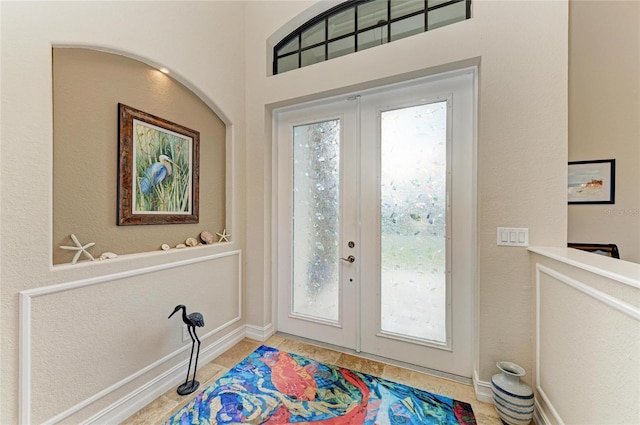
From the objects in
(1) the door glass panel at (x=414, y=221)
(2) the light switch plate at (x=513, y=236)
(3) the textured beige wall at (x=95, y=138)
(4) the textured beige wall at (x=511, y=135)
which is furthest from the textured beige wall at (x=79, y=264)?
(2) the light switch plate at (x=513, y=236)

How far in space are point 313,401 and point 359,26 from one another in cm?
304

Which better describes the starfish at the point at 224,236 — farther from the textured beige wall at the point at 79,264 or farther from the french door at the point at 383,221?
the french door at the point at 383,221

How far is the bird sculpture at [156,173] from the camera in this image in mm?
1734

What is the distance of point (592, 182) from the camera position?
2242 mm

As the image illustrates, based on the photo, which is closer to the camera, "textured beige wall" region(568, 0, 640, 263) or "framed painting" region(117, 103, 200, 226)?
"framed painting" region(117, 103, 200, 226)

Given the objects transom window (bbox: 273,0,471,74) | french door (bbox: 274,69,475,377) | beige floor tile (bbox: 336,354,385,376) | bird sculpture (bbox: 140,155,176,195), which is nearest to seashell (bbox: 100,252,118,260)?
bird sculpture (bbox: 140,155,176,195)

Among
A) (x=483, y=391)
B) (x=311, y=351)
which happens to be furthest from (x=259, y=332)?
(x=483, y=391)

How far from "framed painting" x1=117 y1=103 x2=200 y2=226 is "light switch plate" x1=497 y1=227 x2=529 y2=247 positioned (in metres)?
2.32

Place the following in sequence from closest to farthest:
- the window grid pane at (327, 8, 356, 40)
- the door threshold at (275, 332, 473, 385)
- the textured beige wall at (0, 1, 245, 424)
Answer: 1. the textured beige wall at (0, 1, 245, 424)
2. the door threshold at (275, 332, 473, 385)
3. the window grid pane at (327, 8, 356, 40)

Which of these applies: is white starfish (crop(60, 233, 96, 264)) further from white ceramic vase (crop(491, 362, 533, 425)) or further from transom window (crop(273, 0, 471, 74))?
white ceramic vase (crop(491, 362, 533, 425))

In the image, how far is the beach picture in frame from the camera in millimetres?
2188

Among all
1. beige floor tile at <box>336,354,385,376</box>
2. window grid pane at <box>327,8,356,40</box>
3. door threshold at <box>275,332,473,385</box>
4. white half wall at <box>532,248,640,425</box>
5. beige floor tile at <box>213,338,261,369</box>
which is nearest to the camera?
white half wall at <box>532,248,640,425</box>

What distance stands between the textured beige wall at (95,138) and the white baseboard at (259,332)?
119 cm

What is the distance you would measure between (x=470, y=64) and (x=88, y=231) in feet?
8.94
